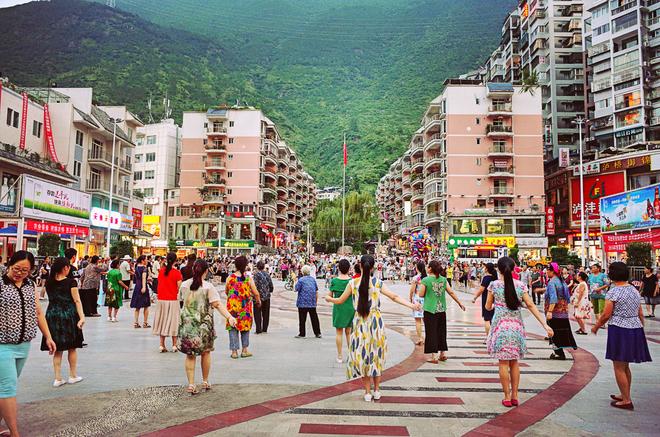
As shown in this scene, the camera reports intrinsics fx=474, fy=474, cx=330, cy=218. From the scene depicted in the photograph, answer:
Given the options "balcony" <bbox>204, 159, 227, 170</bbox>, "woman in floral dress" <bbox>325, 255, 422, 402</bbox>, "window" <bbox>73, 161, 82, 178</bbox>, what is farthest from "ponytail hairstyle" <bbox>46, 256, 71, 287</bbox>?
"balcony" <bbox>204, 159, 227, 170</bbox>

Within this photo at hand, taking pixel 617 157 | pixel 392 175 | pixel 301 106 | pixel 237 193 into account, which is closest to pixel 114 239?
pixel 237 193

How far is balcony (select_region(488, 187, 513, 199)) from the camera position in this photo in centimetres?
5506

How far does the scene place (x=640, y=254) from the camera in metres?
22.8

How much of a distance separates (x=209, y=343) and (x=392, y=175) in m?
93.7

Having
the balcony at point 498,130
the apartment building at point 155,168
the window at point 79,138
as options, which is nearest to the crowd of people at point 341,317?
the window at point 79,138

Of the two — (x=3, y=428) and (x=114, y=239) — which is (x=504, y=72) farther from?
(x=3, y=428)

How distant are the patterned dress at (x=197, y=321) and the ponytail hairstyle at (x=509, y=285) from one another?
148 inches

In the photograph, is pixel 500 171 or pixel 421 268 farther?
pixel 500 171

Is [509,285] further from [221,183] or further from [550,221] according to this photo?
[221,183]

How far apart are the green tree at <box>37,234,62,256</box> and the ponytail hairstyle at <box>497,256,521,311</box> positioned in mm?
25057

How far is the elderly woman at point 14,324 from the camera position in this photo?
4.24 meters

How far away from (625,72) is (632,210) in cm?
3660

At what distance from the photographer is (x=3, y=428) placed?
4.84m

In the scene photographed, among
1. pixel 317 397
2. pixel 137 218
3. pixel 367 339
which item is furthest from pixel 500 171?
pixel 317 397
